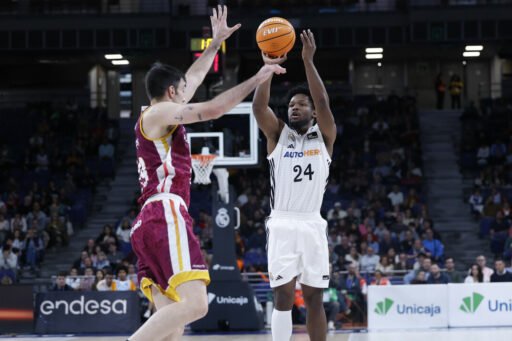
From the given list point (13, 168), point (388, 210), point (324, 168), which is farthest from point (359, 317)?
point (13, 168)

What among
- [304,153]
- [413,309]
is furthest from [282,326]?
[413,309]

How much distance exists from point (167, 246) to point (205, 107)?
3.41ft

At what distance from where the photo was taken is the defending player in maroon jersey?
6.37 metres

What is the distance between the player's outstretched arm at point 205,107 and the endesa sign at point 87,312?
37.5ft

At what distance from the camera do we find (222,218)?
16500 mm

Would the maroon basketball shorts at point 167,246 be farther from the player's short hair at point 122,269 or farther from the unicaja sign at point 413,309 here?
the player's short hair at point 122,269

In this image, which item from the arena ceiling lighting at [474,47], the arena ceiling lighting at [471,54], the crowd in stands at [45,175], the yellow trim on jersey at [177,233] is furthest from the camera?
the arena ceiling lighting at [471,54]

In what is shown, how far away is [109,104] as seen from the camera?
34.6 m

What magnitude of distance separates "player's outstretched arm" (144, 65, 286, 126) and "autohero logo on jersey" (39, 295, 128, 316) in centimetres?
1150

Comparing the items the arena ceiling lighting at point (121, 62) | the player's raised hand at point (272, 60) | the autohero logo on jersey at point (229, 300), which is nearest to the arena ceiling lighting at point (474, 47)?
the arena ceiling lighting at point (121, 62)

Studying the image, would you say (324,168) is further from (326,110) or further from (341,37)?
(341,37)

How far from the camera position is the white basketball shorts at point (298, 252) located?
26.2 ft

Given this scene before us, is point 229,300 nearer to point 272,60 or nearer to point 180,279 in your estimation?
point 272,60

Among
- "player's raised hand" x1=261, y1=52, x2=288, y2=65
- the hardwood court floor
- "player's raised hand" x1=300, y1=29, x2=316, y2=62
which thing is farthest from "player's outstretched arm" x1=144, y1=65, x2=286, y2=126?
the hardwood court floor
